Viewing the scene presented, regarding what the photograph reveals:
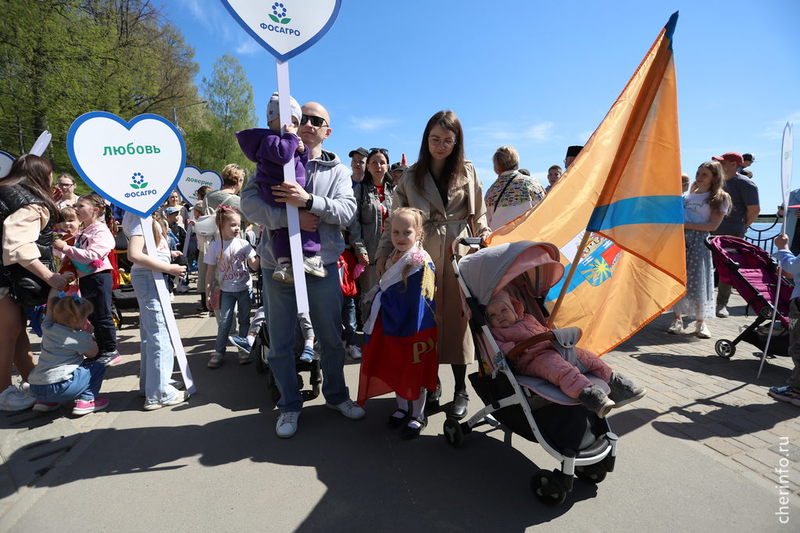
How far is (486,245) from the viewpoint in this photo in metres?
3.06

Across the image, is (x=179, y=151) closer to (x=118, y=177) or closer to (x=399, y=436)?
(x=118, y=177)

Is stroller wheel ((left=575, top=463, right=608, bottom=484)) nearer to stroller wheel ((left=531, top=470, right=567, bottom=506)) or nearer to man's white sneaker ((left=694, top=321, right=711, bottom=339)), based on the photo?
stroller wheel ((left=531, top=470, right=567, bottom=506))

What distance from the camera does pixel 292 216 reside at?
2719 millimetres

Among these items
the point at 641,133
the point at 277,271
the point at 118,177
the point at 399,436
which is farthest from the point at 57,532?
the point at 641,133

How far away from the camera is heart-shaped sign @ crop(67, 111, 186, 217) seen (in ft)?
10.7

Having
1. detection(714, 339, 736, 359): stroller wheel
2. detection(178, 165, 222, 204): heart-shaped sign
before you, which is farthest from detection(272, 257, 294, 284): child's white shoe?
detection(178, 165, 222, 204): heart-shaped sign

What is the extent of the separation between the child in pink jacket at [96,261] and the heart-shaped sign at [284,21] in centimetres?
244

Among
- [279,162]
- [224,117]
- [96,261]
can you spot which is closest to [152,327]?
[96,261]

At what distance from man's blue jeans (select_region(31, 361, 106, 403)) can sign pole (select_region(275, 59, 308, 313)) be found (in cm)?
218

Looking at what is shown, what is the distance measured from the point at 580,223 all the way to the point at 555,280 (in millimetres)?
489

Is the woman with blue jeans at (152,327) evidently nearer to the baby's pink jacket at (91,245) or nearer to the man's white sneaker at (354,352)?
Result: the baby's pink jacket at (91,245)

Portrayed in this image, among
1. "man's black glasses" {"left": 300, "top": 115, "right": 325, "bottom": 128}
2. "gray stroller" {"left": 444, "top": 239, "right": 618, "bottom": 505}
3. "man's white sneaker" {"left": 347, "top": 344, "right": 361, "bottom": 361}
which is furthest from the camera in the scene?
"man's white sneaker" {"left": 347, "top": 344, "right": 361, "bottom": 361}

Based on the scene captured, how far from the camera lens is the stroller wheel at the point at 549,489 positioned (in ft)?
7.38

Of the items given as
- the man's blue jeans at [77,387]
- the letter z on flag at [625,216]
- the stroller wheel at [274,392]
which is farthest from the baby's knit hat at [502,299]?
the man's blue jeans at [77,387]
